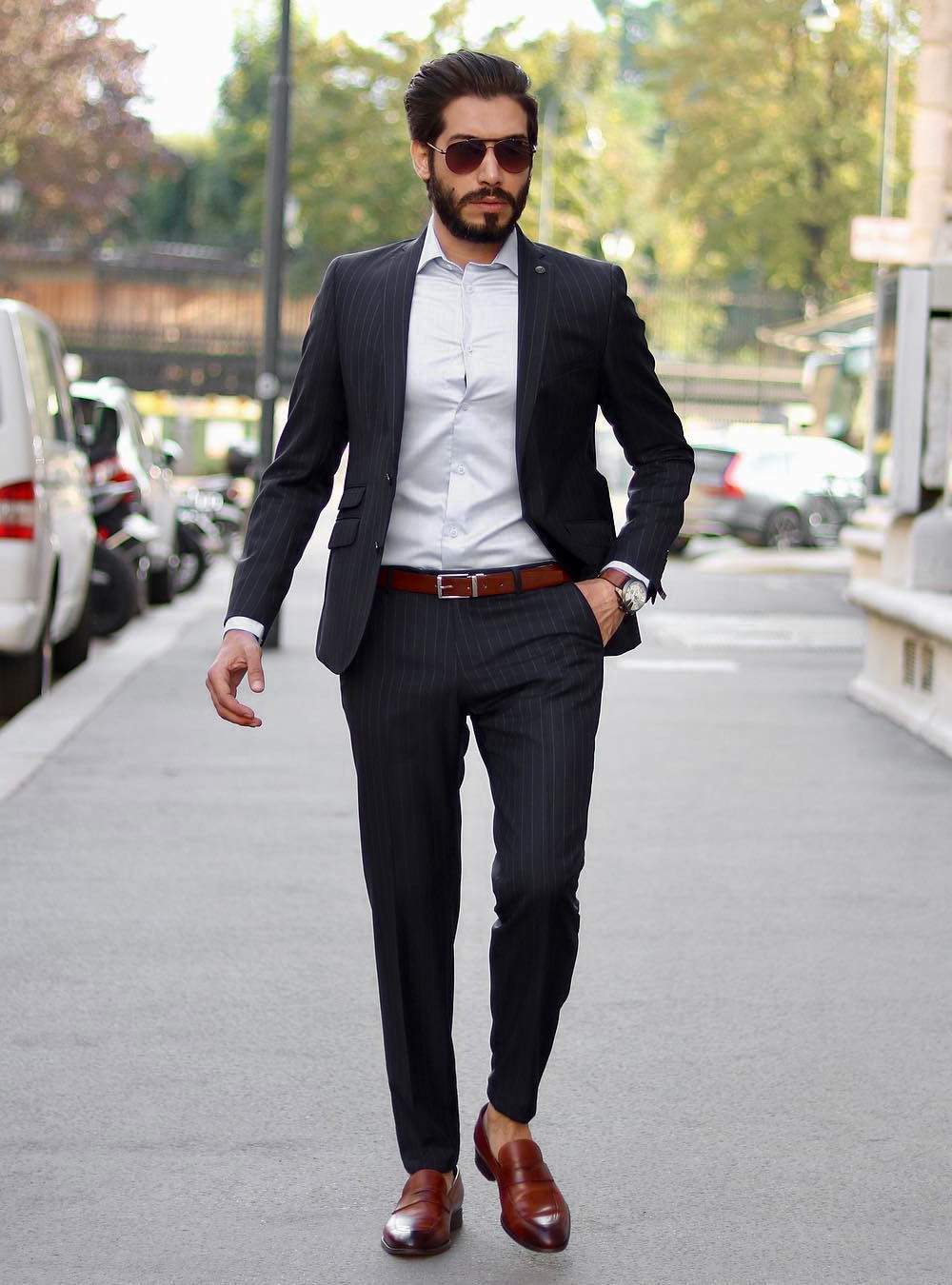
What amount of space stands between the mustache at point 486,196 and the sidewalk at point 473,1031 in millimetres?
1761

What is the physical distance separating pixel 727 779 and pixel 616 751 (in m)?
0.95

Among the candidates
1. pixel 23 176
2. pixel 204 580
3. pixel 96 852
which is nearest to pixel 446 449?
pixel 96 852

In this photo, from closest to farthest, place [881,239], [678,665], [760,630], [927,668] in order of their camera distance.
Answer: [927,668], [678,665], [881,239], [760,630]

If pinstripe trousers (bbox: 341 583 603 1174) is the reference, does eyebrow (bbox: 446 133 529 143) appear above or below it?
above

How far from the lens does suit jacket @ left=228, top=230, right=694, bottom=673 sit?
149 inches

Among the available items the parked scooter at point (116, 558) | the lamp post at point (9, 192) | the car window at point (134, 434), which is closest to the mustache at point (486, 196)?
the parked scooter at point (116, 558)

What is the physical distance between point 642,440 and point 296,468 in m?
0.61

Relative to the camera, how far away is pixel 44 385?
11.1 m

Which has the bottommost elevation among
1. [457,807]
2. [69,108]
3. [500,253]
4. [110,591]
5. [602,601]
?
[110,591]

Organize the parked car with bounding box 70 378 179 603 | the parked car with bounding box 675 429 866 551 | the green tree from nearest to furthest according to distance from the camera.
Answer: the parked car with bounding box 70 378 179 603 < the parked car with bounding box 675 429 866 551 < the green tree

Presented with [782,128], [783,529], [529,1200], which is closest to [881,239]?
[783,529]

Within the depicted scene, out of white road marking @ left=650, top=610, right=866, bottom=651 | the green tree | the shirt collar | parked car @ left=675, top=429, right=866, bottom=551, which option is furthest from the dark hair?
the green tree

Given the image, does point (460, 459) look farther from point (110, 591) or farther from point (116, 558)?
point (110, 591)

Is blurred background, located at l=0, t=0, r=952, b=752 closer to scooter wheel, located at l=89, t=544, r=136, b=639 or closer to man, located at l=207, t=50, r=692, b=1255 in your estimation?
scooter wheel, located at l=89, t=544, r=136, b=639
